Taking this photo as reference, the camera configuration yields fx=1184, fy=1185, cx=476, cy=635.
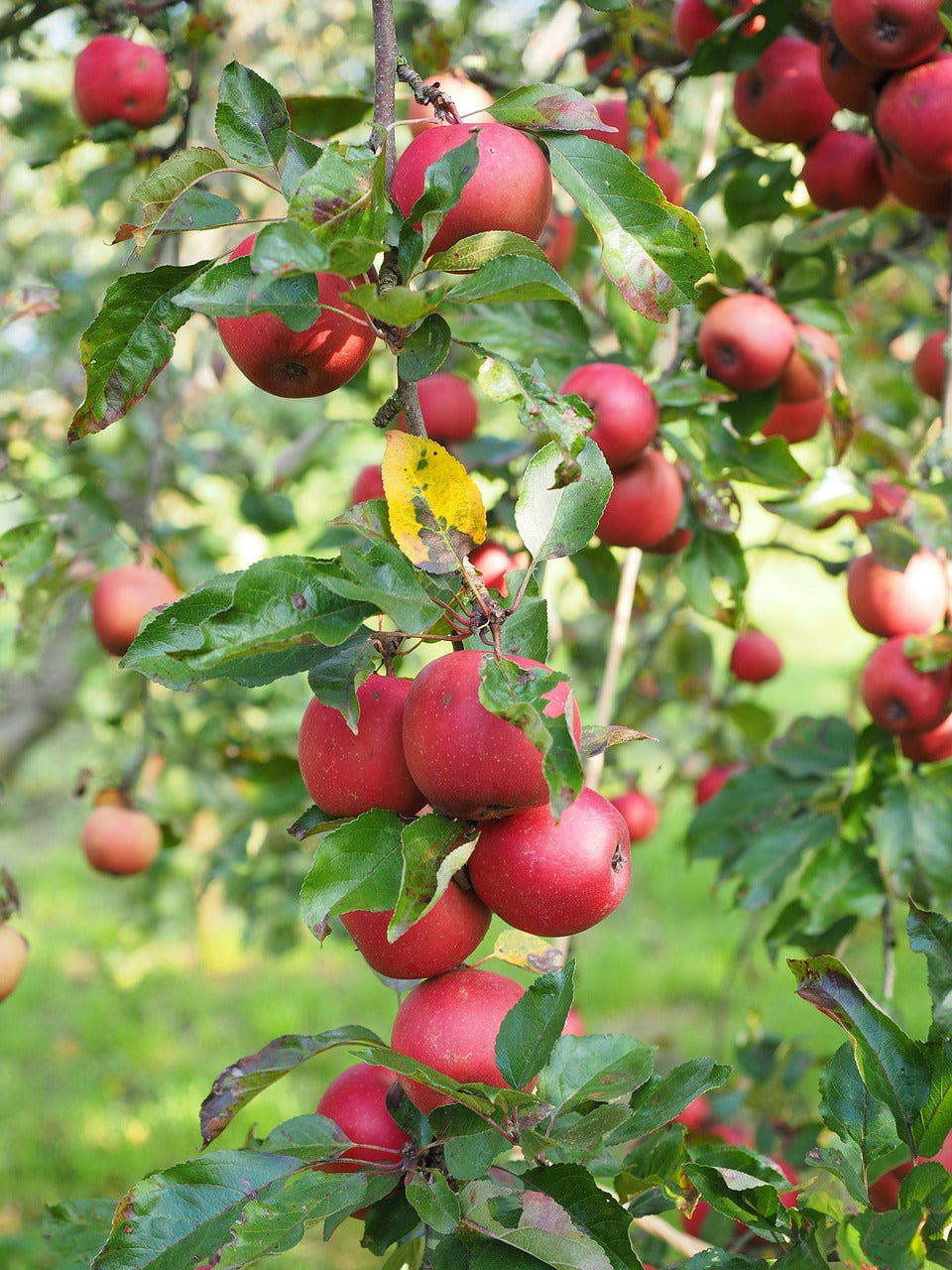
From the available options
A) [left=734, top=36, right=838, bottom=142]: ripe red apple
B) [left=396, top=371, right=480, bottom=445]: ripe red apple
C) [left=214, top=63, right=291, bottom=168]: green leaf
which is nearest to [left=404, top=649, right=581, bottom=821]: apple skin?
[left=214, top=63, right=291, bottom=168]: green leaf

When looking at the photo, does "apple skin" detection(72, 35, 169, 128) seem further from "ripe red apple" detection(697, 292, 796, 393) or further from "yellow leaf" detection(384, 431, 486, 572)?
"yellow leaf" detection(384, 431, 486, 572)

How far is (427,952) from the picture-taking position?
92 cm

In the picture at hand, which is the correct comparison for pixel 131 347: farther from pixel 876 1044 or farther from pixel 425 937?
pixel 876 1044

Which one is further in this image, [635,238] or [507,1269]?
[635,238]

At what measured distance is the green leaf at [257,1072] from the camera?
3.12 feet

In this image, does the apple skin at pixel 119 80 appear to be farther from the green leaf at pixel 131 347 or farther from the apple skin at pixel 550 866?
the apple skin at pixel 550 866

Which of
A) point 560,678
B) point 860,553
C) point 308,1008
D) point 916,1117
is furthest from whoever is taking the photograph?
point 308,1008

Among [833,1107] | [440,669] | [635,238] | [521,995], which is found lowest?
[833,1107]

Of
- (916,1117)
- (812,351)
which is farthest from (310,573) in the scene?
(812,351)

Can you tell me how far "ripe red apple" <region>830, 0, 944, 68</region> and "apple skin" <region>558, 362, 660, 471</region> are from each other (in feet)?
1.74

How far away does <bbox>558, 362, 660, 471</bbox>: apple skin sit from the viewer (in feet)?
4.69

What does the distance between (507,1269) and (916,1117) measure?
0.32 meters

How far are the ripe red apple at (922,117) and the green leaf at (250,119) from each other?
3.24 feet

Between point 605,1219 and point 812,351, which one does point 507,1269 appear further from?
point 812,351
